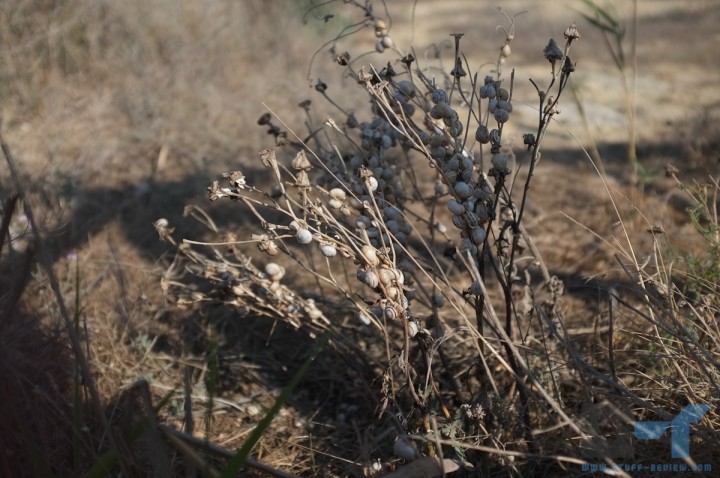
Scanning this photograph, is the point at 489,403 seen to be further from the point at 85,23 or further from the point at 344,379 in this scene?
the point at 85,23

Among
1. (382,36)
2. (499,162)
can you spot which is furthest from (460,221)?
(382,36)

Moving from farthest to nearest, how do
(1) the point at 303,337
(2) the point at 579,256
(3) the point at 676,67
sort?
(3) the point at 676,67
(2) the point at 579,256
(1) the point at 303,337

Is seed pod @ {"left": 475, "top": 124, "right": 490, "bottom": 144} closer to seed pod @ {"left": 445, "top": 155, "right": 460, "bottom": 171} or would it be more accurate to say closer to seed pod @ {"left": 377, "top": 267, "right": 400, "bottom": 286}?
seed pod @ {"left": 445, "top": 155, "right": 460, "bottom": 171}

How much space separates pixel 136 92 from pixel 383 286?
3.76m

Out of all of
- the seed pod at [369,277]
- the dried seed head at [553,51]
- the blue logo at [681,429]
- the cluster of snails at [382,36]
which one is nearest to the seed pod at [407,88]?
the cluster of snails at [382,36]

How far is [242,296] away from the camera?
2.04m

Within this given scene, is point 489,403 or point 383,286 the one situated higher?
point 383,286

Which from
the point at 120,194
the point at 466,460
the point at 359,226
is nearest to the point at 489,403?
the point at 466,460

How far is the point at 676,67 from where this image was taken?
222 inches

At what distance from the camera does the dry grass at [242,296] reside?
5.93 ft

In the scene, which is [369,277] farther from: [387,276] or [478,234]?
Result: [478,234]

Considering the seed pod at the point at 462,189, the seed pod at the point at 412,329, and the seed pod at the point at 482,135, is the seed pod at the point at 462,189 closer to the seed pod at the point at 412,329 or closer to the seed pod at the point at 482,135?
the seed pod at the point at 482,135

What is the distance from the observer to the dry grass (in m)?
1.81

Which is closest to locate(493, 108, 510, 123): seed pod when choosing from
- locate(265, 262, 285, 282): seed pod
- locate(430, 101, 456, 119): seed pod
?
locate(430, 101, 456, 119): seed pod
